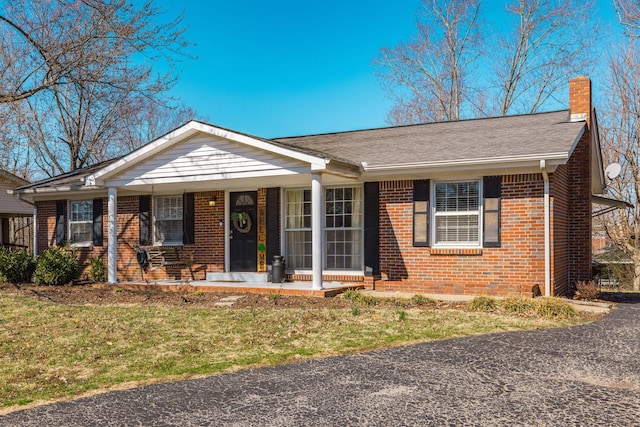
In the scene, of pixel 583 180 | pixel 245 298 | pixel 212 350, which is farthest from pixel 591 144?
pixel 212 350

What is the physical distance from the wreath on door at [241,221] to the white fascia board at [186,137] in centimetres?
251

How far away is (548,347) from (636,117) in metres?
17.4

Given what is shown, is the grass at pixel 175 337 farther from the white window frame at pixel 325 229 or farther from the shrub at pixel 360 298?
the white window frame at pixel 325 229

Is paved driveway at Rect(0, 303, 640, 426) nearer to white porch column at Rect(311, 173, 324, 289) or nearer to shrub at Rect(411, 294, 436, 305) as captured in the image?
shrub at Rect(411, 294, 436, 305)

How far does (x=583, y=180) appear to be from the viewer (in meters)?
12.3

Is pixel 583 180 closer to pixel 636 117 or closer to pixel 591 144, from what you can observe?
pixel 591 144

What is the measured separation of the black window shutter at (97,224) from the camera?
14.9 meters

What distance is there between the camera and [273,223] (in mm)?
12719

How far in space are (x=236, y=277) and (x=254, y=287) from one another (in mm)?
1890

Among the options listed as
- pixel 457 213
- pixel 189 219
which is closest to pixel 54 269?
pixel 189 219

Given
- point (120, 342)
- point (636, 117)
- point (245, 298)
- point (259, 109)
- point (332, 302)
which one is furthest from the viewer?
point (259, 109)

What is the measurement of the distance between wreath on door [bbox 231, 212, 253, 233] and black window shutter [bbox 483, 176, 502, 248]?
5806 millimetres

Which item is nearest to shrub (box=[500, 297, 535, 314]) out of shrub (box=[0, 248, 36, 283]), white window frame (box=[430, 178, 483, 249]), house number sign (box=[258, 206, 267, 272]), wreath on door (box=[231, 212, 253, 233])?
white window frame (box=[430, 178, 483, 249])

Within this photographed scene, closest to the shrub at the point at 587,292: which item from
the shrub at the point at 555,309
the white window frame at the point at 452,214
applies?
the white window frame at the point at 452,214
